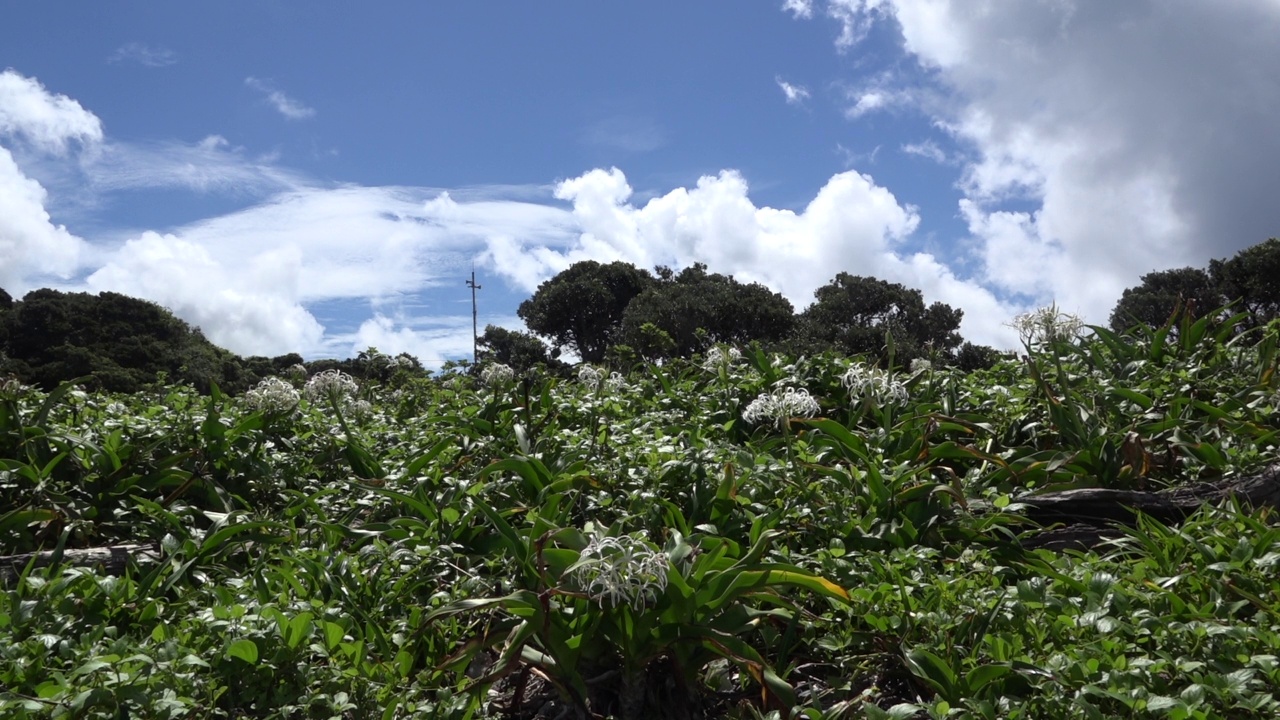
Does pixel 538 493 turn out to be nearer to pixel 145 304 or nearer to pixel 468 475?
pixel 468 475

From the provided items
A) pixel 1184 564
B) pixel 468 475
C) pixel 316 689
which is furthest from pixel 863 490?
pixel 316 689

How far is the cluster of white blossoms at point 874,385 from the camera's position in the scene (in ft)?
16.0

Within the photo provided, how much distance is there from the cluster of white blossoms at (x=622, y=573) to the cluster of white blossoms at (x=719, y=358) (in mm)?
3541

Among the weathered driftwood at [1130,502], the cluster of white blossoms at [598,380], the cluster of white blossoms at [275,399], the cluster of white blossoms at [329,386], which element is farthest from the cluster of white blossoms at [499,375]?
the weathered driftwood at [1130,502]

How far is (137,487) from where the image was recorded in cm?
448

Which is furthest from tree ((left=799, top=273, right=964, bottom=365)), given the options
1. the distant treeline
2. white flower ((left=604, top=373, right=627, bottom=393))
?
white flower ((left=604, top=373, right=627, bottom=393))

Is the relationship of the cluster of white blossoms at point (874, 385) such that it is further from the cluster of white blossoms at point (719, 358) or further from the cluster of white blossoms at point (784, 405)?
the cluster of white blossoms at point (719, 358)

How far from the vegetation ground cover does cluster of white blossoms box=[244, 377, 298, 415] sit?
26 millimetres

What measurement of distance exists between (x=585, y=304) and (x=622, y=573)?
1533 inches

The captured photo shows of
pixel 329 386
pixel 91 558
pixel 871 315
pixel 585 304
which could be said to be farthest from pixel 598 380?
pixel 585 304

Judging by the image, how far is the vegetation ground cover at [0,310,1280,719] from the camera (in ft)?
8.52

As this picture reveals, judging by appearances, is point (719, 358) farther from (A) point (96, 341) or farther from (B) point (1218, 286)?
(B) point (1218, 286)

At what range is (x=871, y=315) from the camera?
3556 centimetres

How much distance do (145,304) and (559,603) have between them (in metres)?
38.1
